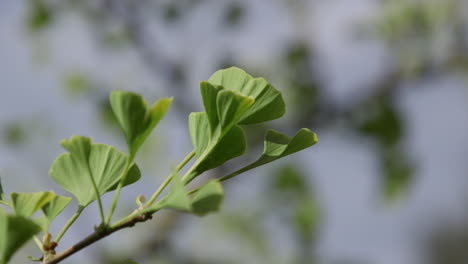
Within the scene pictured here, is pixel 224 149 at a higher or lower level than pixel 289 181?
higher

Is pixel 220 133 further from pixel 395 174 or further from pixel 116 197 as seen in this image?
pixel 395 174

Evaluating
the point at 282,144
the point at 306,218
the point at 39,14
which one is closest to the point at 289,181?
the point at 306,218

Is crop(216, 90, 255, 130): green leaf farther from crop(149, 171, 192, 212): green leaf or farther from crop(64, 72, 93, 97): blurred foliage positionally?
crop(64, 72, 93, 97): blurred foliage

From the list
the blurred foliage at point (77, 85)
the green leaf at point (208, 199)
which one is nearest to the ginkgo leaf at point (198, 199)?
the green leaf at point (208, 199)

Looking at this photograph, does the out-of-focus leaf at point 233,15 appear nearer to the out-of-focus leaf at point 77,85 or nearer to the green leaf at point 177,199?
the out-of-focus leaf at point 77,85

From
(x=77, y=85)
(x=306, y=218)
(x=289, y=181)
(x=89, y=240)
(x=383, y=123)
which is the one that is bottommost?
(x=306, y=218)

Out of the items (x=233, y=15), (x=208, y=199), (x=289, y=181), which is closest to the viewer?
(x=208, y=199)

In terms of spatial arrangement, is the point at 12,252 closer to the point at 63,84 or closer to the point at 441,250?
the point at 63,84

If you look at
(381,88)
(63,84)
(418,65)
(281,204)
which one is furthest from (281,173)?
(63,84)
